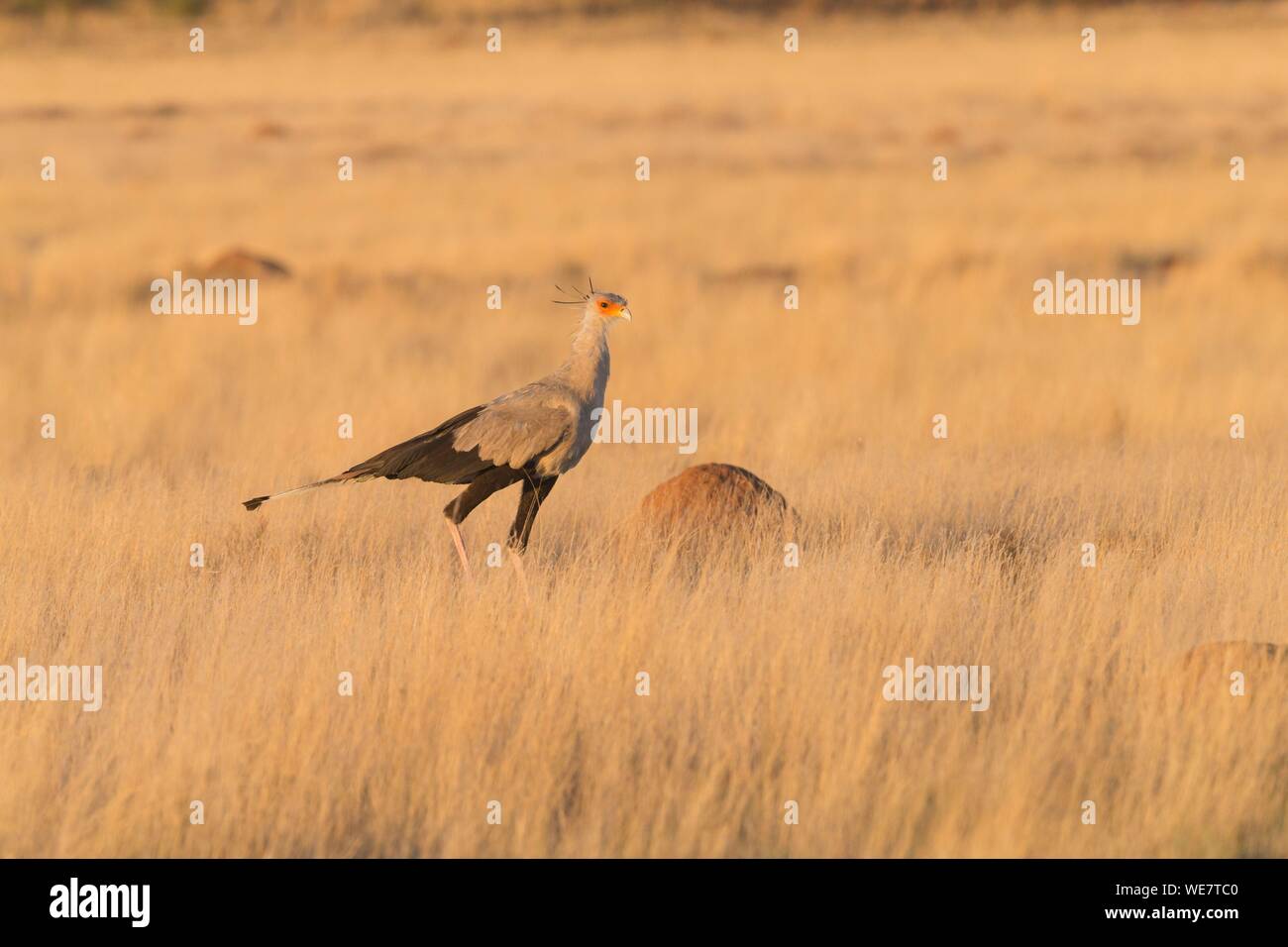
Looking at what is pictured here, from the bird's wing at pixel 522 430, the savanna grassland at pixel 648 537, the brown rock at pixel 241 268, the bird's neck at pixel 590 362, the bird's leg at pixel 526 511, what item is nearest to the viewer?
the savanna grassland at pixel 648 537

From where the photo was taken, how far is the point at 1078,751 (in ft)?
16.6

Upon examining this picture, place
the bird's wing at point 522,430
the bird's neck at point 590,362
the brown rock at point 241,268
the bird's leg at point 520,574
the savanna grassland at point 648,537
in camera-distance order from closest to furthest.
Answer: the savanna grassland at point 648,537
the bird's leg at point 520,574
the bird's wing at point 522,430
the bird's neck at point 590,362
the brown rock at point 241,268

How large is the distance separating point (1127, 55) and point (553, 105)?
2475cm

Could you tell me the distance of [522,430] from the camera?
6348 millimetres

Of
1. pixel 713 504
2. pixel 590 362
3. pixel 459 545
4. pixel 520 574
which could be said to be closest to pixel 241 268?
pixel 713 504

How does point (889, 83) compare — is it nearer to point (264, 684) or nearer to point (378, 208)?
point (378, 208)

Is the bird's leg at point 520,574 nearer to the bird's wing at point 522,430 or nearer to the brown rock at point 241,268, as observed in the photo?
the bird's wing at point 522,430

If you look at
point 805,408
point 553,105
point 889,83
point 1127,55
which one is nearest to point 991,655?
point 805,408

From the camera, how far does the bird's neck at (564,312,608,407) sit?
21.2 feet

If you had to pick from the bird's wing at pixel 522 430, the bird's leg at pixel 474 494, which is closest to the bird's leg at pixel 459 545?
the bird's leg at pixel 474 494

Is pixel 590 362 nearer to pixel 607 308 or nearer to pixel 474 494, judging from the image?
pixel 607 308

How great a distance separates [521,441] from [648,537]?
101cm

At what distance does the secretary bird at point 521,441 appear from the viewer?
637cm
